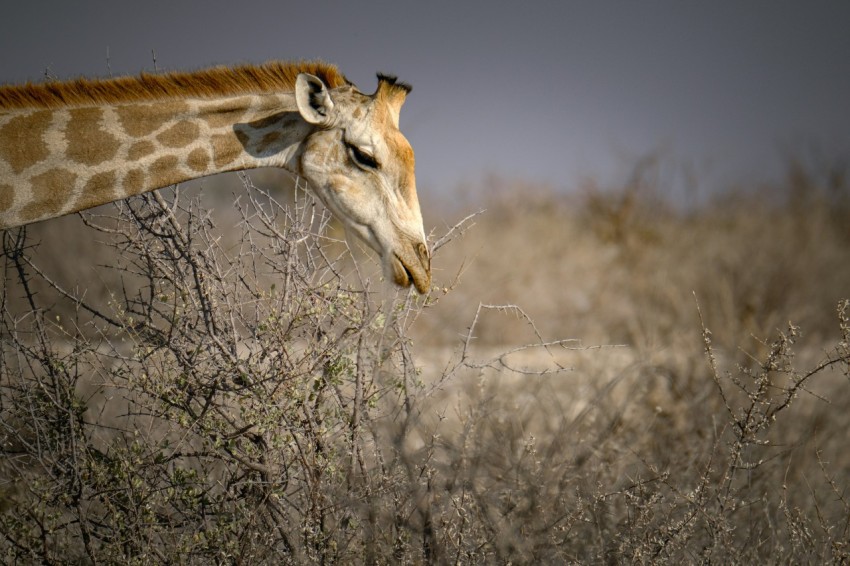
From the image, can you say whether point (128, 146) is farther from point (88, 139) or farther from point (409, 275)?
point (409, 275)

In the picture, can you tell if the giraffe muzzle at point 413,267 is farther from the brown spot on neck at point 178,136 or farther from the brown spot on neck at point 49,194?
the brown spot on neck at point 49,194

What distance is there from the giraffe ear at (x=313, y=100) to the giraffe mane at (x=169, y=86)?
23 centimetres

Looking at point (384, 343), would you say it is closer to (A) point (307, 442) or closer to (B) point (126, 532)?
(A) point (307, 442)

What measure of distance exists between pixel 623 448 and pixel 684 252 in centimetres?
941

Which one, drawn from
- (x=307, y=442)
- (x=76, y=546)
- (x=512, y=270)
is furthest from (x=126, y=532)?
(x=512, y=270)

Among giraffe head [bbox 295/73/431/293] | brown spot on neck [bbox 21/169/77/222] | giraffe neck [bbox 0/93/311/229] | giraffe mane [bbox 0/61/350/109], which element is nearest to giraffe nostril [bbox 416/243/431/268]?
giraffe head [bbox 295/73/431/293]

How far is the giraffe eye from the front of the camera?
353cm

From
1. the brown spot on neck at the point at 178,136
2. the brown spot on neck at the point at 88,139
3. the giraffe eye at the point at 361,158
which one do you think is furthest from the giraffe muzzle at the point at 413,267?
the brown spot on neck at the point at 88,139

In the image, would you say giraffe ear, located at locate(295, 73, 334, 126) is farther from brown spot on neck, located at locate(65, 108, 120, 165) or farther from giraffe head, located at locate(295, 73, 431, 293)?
brown spot on neck, located at locate(65, 108, 120, 165)

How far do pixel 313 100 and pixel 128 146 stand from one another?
0.88 metres

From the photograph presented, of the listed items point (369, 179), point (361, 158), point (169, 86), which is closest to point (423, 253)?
point (369, 179)

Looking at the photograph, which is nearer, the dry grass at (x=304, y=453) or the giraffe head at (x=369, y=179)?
the dry grass at (x=304, y=453)

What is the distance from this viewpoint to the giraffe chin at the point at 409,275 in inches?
136

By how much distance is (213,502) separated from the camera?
3098 millimetres
